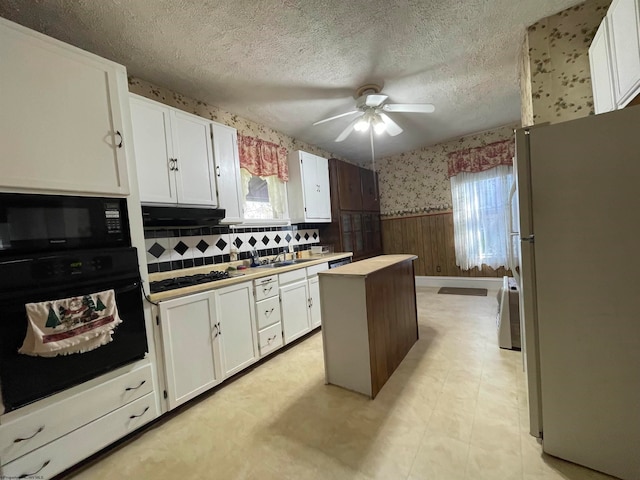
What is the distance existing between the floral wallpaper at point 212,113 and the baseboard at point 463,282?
3.26 metres

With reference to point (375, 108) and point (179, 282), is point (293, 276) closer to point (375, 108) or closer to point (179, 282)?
Answer: point (179, 282)

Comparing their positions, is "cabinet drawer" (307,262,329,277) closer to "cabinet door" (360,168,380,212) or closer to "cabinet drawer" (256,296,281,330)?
"cabinet drawer" (256,296,281,330)

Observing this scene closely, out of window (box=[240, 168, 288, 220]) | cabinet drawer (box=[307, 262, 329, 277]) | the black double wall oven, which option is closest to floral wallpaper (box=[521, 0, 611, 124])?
cabinet drawer (box=[307, 262, 329, 277])

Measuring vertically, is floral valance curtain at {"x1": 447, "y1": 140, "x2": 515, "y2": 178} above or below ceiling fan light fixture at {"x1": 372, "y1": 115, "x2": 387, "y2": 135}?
below

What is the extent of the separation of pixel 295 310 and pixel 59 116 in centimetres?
224

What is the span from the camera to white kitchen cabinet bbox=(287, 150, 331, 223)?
337 cm

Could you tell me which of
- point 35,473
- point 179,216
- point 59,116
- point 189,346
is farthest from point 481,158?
point 35,473

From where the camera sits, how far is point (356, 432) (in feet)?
4.86

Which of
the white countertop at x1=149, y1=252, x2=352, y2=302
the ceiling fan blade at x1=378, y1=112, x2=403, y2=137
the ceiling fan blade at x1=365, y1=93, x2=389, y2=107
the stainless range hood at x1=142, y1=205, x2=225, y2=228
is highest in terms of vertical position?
the ceiling fan blade at x1=365, y1=93, x2=389, y2=107

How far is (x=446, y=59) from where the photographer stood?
2.16 metres

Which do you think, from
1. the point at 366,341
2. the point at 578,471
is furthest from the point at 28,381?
the point at 578,471

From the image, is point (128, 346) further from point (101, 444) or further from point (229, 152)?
point (229, 152)

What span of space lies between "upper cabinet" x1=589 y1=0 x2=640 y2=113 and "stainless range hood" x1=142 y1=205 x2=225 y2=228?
103 inches

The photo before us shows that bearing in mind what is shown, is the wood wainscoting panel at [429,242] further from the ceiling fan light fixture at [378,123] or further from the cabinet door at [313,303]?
the cabinet door at [313,303]
